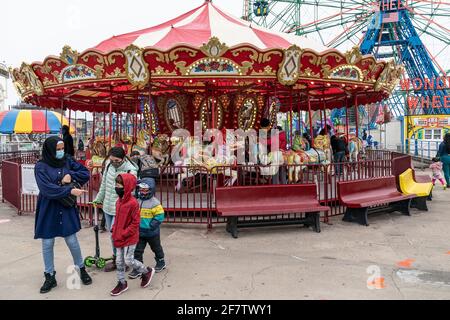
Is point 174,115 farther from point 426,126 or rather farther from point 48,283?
point 426,126

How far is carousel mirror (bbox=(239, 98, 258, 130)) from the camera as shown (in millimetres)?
11695

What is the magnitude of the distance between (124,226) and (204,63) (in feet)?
14.8

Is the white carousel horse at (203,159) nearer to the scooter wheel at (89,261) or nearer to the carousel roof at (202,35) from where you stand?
the carousel roof at (202,35)

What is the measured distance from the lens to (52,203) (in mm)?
4332

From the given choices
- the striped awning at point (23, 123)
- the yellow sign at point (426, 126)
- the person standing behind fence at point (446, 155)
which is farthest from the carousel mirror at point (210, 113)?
the yellow sign at point (426, 126)

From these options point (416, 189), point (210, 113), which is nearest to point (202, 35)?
point (210, 113)

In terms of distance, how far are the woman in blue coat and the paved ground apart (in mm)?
471

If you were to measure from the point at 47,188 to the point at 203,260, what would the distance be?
2.20m

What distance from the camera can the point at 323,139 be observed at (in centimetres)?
1138

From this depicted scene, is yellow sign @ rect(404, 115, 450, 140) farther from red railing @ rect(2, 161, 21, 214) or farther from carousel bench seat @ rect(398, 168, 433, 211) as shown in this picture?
red railing @ rect(2, 161, 21, 214)

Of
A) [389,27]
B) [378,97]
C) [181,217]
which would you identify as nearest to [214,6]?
[378,97]

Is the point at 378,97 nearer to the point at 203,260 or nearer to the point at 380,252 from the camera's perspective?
the point at 380,252

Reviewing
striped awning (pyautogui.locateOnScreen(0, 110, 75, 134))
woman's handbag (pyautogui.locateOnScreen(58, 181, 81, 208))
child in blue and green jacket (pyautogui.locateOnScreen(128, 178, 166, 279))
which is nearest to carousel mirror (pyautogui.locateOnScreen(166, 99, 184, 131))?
child in blue and green jacket (pyautogui.locateOnScreen(128, 178, 166, 279))
